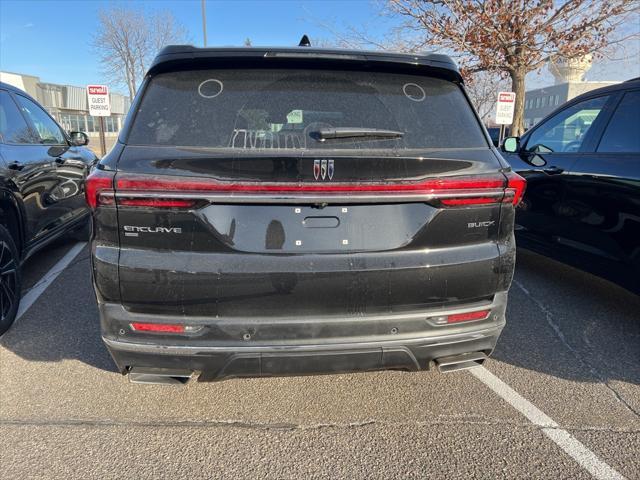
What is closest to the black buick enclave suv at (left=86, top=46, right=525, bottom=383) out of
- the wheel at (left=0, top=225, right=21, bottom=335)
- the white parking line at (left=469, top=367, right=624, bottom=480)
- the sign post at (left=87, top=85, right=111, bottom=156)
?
the white parking line at (left=469, top=367, right=624, bottom=480)

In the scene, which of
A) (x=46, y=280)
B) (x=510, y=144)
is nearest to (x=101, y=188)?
(x=46, y=280)

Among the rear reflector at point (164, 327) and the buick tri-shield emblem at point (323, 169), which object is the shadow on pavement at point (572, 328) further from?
the rear reflector at point (164, 327)

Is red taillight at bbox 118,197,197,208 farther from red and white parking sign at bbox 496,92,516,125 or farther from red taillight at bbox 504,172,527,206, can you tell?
red and white parking sign at bbox 496,92,516,125

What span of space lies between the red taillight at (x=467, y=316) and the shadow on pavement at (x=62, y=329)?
7.51 feet

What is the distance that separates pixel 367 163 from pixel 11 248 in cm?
A: 324

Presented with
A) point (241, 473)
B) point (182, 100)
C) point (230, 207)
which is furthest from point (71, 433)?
point (182, 100)

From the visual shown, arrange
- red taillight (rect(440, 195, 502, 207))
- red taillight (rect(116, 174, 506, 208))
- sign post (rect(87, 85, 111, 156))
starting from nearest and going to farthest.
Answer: red taillight (rect(116, 174, 506, 208)) → red taillight (rect(440, 195, 502, 207)) → sign post (rect(87, 85, 111, 156))

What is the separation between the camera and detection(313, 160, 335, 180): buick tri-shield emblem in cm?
197

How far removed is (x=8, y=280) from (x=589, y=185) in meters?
4.88

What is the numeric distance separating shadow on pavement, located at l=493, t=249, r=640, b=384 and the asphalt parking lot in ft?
0.06

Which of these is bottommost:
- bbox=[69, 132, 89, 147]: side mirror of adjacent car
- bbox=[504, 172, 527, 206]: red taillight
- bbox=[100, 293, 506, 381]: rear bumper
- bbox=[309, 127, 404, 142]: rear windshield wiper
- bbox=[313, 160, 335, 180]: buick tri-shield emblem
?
bbox=[100, 293, 506, 381]: rear bumper

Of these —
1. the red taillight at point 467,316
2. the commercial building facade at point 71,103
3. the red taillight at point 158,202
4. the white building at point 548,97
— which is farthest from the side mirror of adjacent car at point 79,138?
the white building at point 548,97

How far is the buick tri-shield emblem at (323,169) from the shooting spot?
197cm

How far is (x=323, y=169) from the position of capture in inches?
77.7
